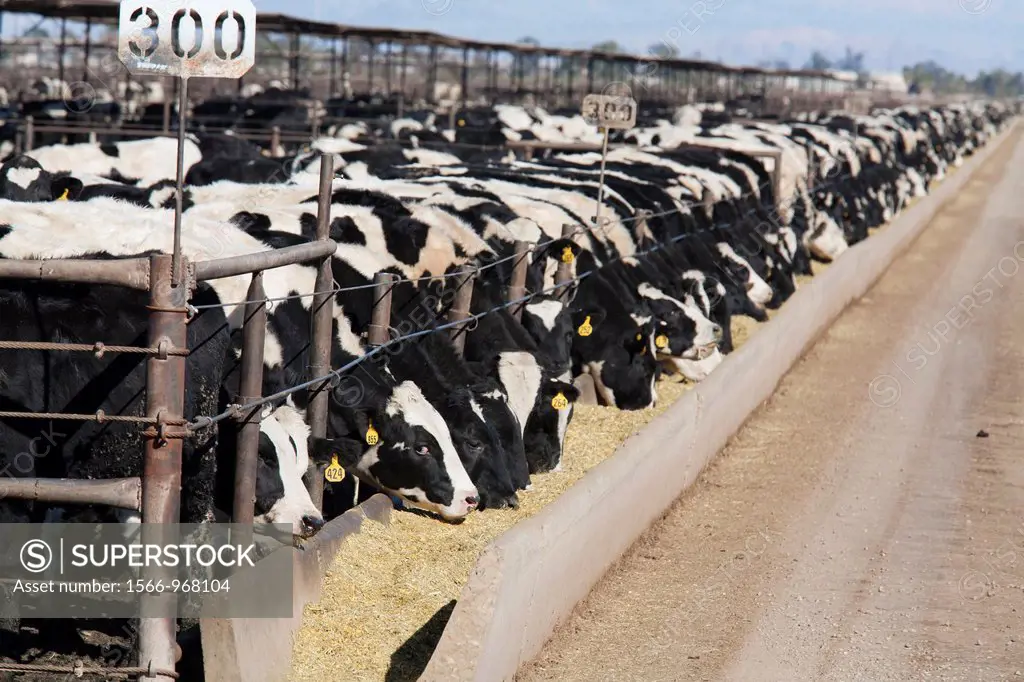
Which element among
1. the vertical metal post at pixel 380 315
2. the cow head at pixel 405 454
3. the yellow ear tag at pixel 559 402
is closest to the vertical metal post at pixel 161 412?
the cow head at pixel 405 454

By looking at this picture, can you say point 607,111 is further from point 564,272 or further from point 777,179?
point 777,179

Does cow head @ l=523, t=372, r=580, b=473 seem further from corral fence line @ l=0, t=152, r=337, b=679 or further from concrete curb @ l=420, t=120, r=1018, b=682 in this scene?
corral fence line @ l=0, t=152, r=337, b=679

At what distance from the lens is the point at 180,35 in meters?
4.13

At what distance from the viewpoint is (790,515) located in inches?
317

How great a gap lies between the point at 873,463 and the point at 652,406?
5.70 feet

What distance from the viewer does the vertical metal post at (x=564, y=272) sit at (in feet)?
34.5

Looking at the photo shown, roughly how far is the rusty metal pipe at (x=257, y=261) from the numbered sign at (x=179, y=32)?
675mm

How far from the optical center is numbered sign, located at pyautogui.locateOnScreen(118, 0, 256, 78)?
4113mm

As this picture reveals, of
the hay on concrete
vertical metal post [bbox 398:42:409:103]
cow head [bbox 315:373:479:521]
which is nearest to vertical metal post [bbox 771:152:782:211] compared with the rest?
vertical metal post [bbox 398:42:409:103]

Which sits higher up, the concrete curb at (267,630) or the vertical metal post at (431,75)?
the vertical metal post at (431,75)

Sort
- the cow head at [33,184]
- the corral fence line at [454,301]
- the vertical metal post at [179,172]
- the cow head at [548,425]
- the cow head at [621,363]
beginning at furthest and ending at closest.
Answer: the cow head at [621,363] → the cow head at [33,184] → the cow head at [548,425] → the corral fence line at [454,301] → the vertical metal post at [179,172]

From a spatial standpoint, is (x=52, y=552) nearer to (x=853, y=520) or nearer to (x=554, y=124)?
(x=853, y=520)

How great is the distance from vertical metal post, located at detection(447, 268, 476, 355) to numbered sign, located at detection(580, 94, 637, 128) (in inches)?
112

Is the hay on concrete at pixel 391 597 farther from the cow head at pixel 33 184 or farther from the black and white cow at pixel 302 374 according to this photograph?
the cow head at pixel 33 184
